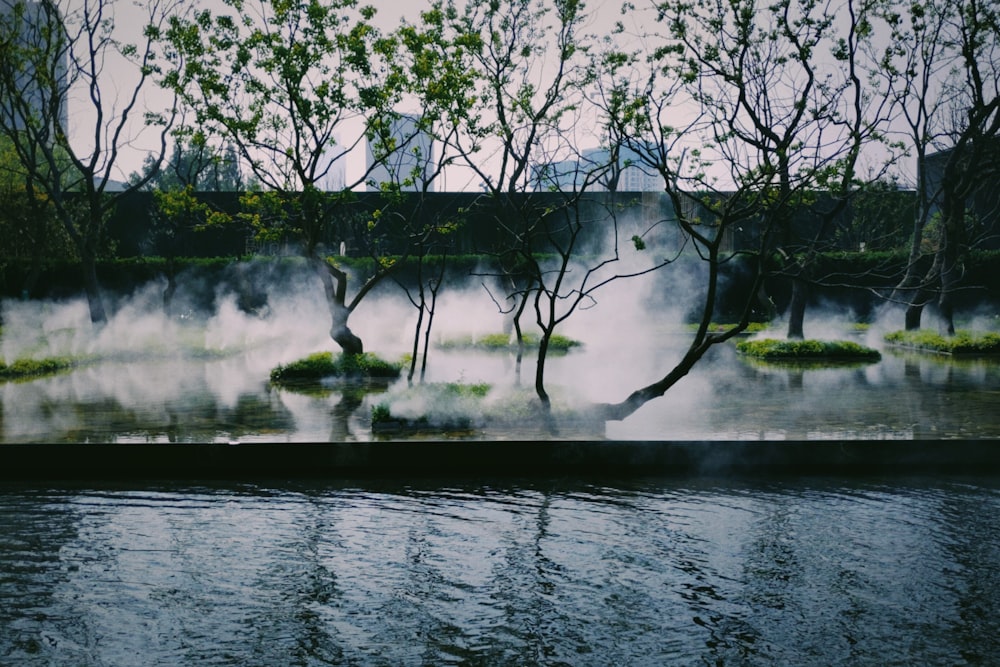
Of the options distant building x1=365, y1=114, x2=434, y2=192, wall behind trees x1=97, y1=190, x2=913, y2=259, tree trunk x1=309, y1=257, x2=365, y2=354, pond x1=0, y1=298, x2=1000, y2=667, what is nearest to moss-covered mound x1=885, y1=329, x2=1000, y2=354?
pond x1=0, y1=298, x2=1000, y2=667

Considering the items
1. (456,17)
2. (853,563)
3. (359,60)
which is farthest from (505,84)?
(853,563)

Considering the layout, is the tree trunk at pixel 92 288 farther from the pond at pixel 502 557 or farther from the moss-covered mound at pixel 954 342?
the moss-covered mound at pixel 954 342

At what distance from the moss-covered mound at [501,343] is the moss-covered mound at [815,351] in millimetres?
3212

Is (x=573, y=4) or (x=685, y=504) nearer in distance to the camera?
(x=685, y=504)

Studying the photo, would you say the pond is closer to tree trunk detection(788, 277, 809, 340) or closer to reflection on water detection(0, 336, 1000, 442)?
reflection on water detection(0, 336, 1000, 442)

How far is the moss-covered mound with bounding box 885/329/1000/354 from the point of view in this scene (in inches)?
672

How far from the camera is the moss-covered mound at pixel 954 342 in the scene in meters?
17.1

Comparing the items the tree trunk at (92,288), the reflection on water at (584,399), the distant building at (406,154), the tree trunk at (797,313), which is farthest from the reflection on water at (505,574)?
the tree trunk at (92,288)

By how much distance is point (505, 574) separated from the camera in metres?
5.70

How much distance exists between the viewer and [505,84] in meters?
17.0

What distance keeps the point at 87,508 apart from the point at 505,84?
11758 mm

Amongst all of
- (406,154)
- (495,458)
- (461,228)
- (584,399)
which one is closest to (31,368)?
(406,154)

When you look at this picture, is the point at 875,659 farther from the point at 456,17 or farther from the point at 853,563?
the point at 456,17

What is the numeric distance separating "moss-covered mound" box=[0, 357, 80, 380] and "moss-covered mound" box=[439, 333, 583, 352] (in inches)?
255
